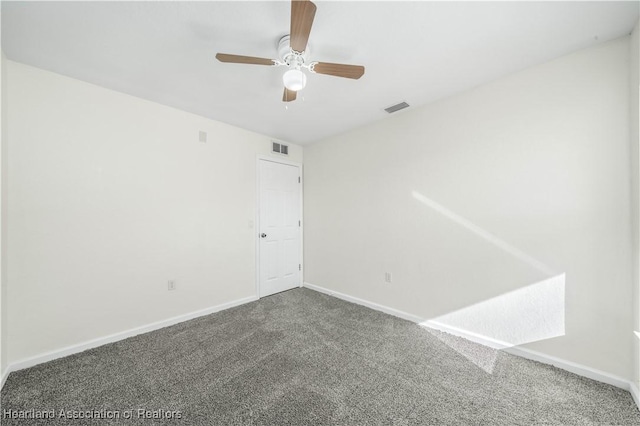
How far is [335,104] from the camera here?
8.73 feet

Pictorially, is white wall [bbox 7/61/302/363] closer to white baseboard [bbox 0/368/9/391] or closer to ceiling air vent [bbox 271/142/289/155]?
white baseboard [bbox 0/368/9/391]

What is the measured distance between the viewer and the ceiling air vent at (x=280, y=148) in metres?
3.78

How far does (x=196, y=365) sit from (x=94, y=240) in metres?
1.52

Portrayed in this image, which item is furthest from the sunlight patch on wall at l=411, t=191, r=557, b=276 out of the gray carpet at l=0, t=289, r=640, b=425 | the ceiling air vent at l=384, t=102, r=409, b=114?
the ceiling air vent at l=384, t=102, r=409, b=114

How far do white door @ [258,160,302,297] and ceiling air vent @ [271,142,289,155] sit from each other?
0.20 m

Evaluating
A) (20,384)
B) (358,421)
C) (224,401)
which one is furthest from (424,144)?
(20,384)

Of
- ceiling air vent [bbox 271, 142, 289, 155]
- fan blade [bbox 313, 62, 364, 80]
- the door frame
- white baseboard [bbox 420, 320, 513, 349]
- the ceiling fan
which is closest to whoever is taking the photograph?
the ceiling fan

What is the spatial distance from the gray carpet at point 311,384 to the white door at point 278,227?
4.00 feet

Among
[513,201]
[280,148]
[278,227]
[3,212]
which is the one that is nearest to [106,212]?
[3,212]

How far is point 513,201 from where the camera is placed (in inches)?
83.7

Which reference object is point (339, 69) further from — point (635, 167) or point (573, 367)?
point (573, 367)

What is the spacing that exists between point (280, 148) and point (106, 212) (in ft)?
7.71

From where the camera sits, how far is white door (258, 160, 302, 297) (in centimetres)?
362

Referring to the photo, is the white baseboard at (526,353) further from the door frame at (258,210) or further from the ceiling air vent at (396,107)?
the ceiling air vent at (396,107)
